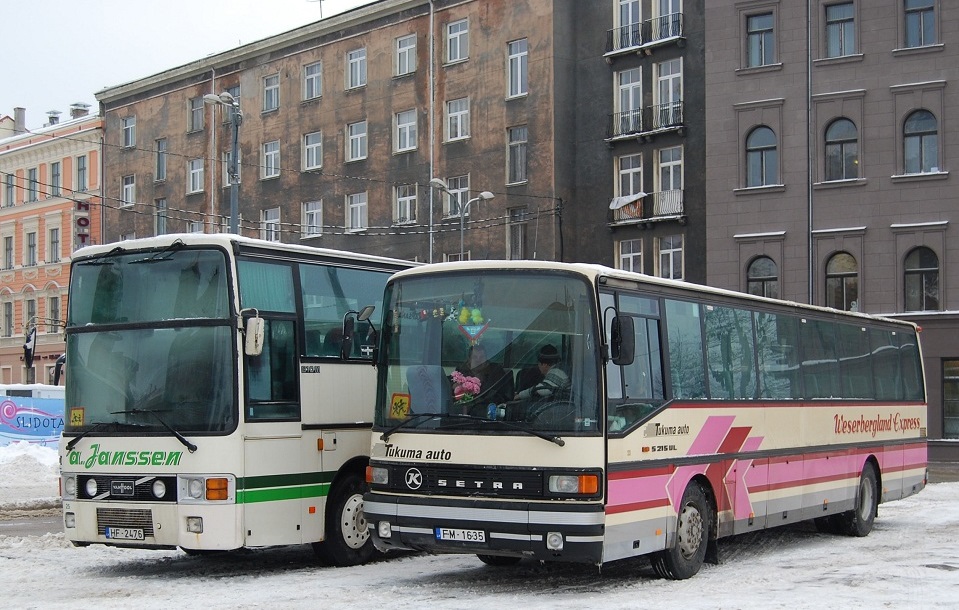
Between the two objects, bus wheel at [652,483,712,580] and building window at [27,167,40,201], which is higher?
building window at [27,167,40,201]

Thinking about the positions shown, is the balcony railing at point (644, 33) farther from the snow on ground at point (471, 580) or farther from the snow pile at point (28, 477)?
the snow on ground at point (471, 580)

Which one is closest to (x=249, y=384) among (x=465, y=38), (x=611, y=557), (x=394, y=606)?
(x=394, y=606)

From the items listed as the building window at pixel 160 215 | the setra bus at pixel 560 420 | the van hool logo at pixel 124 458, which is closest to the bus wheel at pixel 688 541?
the setra bus at pixel 560 420

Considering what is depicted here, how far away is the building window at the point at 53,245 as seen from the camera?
7450 centimetres

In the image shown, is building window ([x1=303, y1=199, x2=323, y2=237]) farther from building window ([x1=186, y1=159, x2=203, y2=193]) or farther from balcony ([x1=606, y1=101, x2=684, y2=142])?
balcony ([x1=606, y1=101, x2=684, y2=142])

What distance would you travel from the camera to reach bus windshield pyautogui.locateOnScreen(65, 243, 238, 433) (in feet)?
42.4

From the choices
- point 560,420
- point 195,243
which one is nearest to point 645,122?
point 195,243

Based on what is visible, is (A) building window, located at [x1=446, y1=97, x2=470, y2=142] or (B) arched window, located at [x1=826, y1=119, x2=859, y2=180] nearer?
(B) arched window, located at [x1=826, y1=119, x2=859, y2=180]

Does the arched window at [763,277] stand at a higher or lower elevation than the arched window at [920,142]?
lower

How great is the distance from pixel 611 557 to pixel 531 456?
1.13 m

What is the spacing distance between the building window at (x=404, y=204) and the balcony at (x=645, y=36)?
393 inches

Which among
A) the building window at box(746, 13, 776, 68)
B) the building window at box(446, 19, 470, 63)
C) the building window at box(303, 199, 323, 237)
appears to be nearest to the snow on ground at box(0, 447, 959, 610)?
the building window at box(746, 13, 776, 68)

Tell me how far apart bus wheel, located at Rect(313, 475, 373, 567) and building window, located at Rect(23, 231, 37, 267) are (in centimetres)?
6624

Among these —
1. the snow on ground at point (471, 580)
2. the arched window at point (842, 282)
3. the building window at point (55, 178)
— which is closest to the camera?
the snow on ground at point (471, 580)
